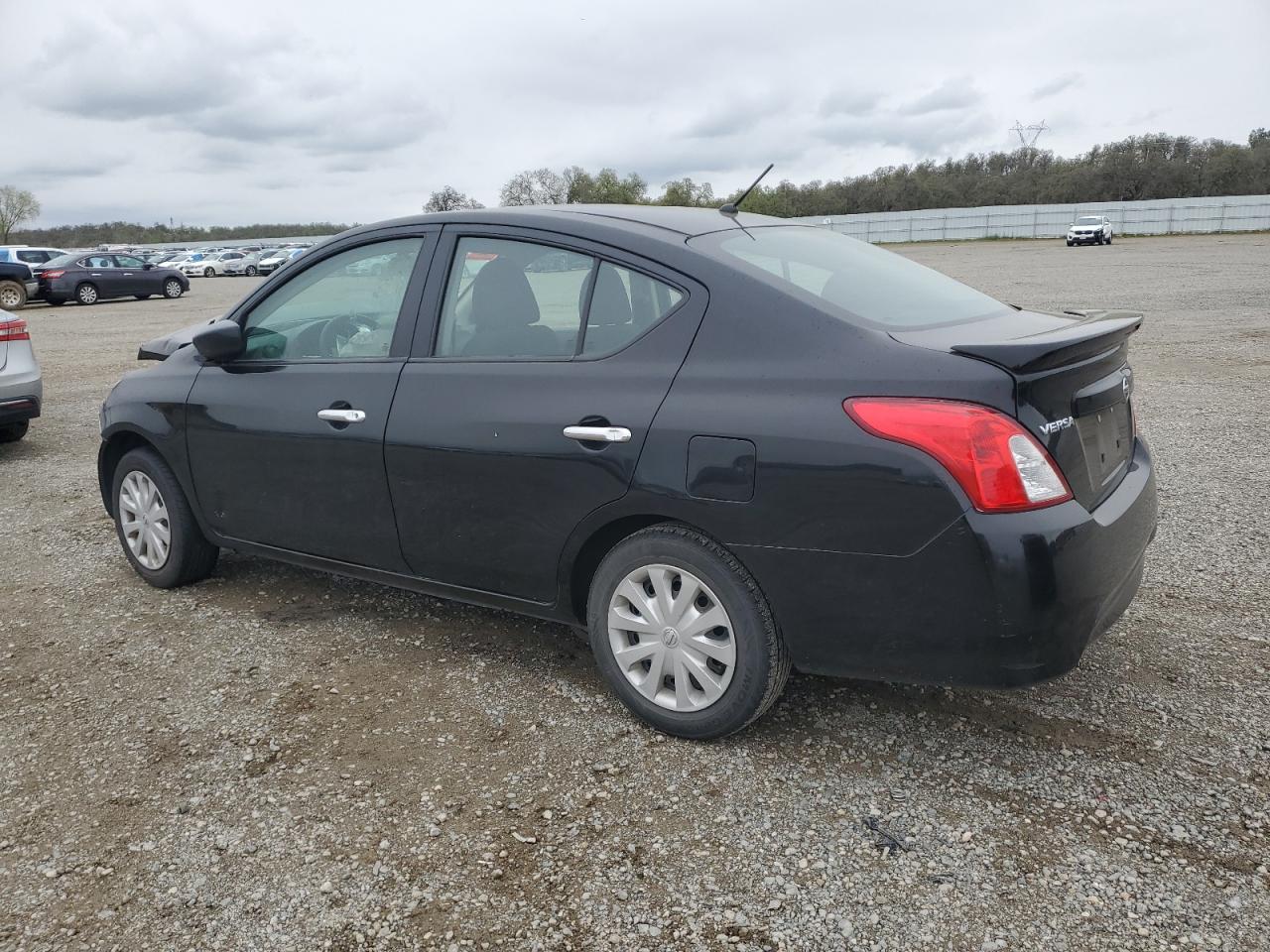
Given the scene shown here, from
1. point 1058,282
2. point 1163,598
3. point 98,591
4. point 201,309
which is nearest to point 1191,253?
point 1058,282

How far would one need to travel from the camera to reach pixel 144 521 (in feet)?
15.4

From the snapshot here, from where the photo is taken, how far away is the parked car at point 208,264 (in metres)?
49.5

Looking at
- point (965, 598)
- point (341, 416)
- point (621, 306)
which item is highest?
point (621, 306)

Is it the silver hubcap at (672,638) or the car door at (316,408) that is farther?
the car door at (316,408)

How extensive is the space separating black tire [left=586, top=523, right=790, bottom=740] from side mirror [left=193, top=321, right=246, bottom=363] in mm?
1988

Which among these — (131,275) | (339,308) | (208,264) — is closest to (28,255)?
(131,275)

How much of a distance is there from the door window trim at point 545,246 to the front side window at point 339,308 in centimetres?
15

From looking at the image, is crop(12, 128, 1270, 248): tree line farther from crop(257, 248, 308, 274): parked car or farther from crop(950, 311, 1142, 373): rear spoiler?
crop(950, 311, 1142, 373): rear spoiler

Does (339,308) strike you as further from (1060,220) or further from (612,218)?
(1060,220)

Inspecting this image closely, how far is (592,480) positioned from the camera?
313cm

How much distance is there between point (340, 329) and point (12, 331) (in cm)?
531

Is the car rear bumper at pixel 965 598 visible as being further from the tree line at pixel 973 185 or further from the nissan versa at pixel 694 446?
the tree line at pixel 973 185

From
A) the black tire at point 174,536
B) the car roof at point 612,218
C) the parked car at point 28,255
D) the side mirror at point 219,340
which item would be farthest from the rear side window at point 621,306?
the parked car at point 28,255

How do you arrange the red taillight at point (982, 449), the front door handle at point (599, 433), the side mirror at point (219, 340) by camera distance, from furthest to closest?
1. the side mirror at point (219, 340)
2. the front door handle at point (599, 433)
3. the red taillight at point (982, 449)
